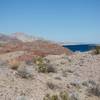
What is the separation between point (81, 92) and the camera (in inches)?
503

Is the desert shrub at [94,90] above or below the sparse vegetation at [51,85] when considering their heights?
below

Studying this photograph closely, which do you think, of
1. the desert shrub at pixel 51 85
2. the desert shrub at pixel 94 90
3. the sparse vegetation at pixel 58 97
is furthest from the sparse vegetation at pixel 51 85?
the desert shrub at pixel 94 90

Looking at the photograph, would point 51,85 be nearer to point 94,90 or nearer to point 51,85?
point 51,85

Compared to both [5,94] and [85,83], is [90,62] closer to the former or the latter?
[85,83]

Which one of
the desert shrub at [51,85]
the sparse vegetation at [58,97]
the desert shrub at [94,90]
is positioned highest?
the desert shrub at [51,85]

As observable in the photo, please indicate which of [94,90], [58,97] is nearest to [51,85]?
[58,97]

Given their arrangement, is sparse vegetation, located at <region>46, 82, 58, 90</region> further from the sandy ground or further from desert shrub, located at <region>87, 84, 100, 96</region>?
desert shrub, located at <region>87, 84, 100, 96</region>

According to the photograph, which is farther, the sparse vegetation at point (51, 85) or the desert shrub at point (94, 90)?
the desert shrub at point (94, 90)

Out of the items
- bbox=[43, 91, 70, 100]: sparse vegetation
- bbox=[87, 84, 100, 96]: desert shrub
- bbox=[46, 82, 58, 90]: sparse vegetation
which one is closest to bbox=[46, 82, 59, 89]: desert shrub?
bbox=[46, 82, 58, 90]: sparse vegetation

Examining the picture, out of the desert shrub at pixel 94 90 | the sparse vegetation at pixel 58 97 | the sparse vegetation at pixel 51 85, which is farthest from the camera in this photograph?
the desert shrub at pixel 94 90

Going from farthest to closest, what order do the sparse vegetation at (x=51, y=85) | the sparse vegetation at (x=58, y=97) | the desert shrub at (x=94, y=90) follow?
1. the desert shrub at (x=94, y=90)
2. the sparse vegetation at (x=51, y=85)
3. the sparse vegetation at (x=58, y=97)

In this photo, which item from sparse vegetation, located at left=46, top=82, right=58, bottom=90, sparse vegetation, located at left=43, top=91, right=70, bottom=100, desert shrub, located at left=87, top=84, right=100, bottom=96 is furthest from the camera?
desert shrub, located at left=87, top=84, right=100, bottom=96

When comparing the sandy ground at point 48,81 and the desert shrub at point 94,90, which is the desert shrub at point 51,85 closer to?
the sandy ground at point 48,81

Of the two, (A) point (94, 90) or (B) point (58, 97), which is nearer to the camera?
(B) point (58, 97)
